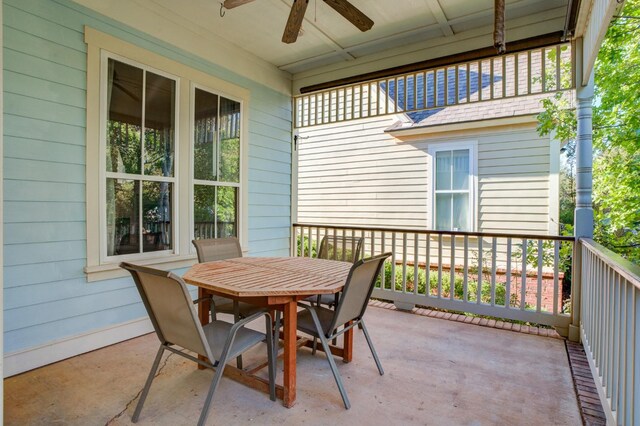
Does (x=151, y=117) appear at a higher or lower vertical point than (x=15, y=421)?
higher

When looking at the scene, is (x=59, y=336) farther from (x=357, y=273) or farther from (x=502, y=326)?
(x=502, y=326)

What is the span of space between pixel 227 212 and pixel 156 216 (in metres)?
0.92

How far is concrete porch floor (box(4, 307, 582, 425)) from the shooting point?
6.77 ft

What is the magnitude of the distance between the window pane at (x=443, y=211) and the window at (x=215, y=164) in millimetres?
3367

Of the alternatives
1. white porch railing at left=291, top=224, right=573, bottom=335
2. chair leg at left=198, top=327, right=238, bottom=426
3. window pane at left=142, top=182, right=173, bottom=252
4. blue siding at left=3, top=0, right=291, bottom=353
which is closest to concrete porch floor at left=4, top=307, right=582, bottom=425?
chair leg at left=198, top=327, right=238, bottom=426

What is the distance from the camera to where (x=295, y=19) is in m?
2.61

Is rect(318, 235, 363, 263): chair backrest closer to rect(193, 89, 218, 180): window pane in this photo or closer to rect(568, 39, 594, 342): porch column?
rect(193, 89, 218, 180): window pane

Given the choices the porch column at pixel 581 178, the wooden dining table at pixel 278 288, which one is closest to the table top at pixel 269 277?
the wooden dining table at pixel 278 288

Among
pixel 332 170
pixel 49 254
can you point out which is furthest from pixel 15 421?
pixel 332 170

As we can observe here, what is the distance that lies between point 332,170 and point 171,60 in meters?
4.03

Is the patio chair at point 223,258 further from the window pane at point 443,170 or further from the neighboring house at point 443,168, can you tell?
the window pane at point 443,170

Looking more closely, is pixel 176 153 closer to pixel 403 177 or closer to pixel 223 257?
pixel 223 257

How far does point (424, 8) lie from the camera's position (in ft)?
11.4

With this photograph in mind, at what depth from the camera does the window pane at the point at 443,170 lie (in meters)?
5.76
